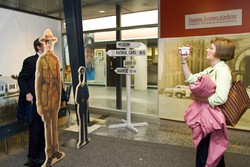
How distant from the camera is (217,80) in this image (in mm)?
1683

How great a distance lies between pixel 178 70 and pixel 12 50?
3030mm

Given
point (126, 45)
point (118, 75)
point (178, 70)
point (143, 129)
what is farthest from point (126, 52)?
point (143, 129)

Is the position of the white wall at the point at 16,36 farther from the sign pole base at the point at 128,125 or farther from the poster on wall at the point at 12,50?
the sign pole base at the point at 128,125

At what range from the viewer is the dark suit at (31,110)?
270 centimetres

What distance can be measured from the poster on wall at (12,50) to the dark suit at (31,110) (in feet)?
1.89

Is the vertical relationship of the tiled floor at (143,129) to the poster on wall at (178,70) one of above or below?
below

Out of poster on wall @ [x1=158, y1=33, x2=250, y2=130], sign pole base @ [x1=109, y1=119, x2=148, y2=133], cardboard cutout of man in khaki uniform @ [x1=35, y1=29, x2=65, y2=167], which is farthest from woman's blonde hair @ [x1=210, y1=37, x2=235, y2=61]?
sign pole base @ [x1=109, y1=119, x2=148, y2=133]

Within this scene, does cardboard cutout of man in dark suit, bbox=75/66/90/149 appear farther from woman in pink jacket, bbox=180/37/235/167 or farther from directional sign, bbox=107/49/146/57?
woman in pink jacket, bbox=180/37/235/167

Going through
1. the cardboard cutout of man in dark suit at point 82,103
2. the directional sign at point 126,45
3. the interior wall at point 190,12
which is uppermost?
the interior wall at point 190,12

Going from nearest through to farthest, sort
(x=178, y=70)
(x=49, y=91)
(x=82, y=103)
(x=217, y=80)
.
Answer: (x=217, y=80) < (x=49, y=91) < (x=82, y=103) < (x=178, y=70)

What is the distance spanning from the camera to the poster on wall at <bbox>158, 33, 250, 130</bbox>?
379 cm

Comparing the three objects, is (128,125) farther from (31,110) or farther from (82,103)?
(31,110)

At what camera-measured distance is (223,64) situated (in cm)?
175

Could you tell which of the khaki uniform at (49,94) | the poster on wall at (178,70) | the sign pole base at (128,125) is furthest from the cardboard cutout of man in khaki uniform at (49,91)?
the poster on wall at (178,70)
